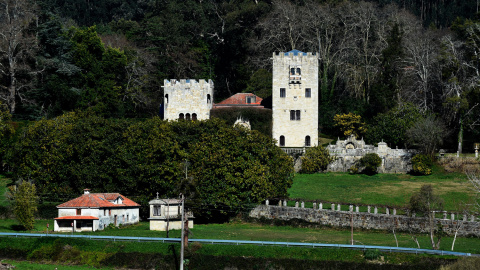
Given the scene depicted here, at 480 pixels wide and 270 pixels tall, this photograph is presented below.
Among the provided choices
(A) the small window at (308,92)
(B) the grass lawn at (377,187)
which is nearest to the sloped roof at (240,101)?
(A) the small window at (308,92)

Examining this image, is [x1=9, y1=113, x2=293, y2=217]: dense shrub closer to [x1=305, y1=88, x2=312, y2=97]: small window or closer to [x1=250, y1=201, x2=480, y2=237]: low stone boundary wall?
[x1=250, y1=201, x2=480, y2=237]: low stone boundary wall

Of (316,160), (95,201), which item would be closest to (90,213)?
(95,201)

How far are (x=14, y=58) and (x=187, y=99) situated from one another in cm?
2022

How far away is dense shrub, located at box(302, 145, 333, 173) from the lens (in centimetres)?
7688

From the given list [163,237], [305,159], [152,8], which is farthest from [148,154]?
[152,8]

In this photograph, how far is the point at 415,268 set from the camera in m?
48.9

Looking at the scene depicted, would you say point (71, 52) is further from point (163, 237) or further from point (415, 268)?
point (415, 268)

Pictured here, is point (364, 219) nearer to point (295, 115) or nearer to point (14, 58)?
point (295, 115)

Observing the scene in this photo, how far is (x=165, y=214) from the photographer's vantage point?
195ft

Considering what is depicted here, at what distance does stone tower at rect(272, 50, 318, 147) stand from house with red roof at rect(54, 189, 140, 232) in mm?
26353

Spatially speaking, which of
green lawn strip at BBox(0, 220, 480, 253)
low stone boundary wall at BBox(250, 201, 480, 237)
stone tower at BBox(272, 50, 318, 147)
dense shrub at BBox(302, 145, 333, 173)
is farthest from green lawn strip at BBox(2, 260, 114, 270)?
stone tower at BBox(272, 50, 318, 147)

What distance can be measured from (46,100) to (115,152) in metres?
23.5

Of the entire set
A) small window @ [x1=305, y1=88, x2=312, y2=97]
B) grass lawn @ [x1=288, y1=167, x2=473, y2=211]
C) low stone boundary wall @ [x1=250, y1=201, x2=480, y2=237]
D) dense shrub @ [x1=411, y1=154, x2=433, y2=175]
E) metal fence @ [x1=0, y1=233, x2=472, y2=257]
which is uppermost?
small window @ [x1=305, y1=88, x2=312, y2=97]

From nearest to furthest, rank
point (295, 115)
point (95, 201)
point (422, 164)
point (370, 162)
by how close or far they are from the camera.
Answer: point (95, 201)
point (422, 164)
point (370, 162)
point (295, 115)
